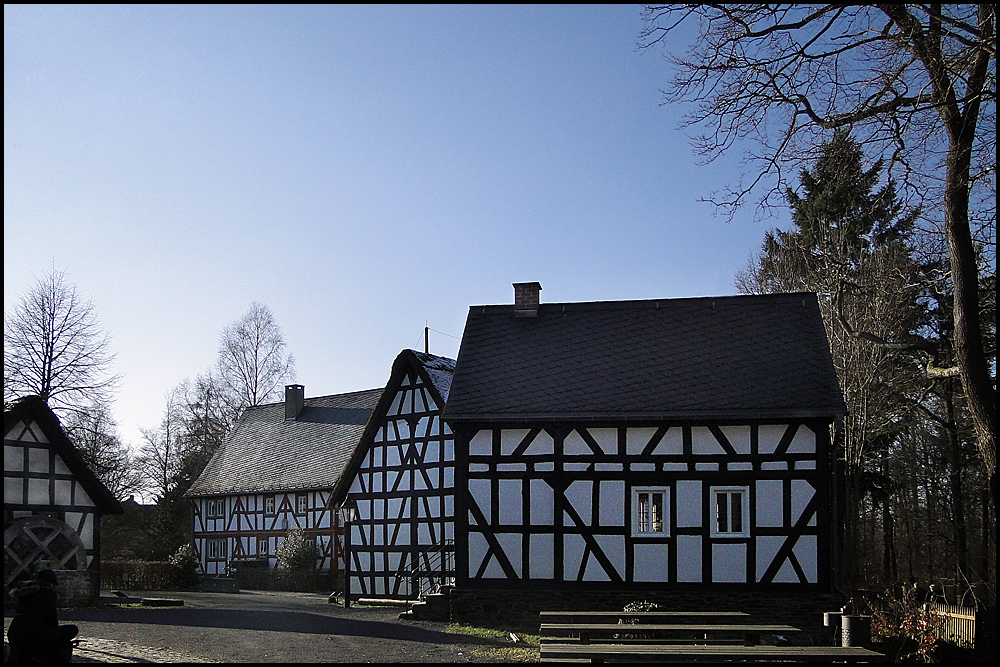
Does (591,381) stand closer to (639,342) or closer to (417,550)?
(639,342)

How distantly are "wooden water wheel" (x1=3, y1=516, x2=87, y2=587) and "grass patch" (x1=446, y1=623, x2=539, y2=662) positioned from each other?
923 centimetres

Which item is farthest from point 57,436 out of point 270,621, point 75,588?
point 270,621

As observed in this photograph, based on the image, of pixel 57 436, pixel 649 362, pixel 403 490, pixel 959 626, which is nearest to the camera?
pixel 959 626

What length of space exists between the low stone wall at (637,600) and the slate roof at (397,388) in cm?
684

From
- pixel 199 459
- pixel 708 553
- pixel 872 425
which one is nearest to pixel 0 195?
pixel 708 553

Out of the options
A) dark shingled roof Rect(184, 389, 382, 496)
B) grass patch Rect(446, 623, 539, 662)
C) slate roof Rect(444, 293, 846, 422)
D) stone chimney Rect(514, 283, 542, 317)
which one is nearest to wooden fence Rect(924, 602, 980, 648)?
slate roof Rect(444, 293, 846, 422)

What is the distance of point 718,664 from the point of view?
39.7ft

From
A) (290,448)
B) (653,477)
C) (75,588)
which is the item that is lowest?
(75,588)

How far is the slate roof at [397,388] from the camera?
83.5 ft

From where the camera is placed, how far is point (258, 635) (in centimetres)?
1667

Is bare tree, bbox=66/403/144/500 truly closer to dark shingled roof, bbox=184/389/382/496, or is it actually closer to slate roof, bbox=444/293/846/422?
dark shingled roof, bbox=184/389/382/496

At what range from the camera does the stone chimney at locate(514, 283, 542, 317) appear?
2345 centimetres

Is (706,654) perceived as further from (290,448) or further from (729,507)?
(290,448)

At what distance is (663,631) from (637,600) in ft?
15.1
